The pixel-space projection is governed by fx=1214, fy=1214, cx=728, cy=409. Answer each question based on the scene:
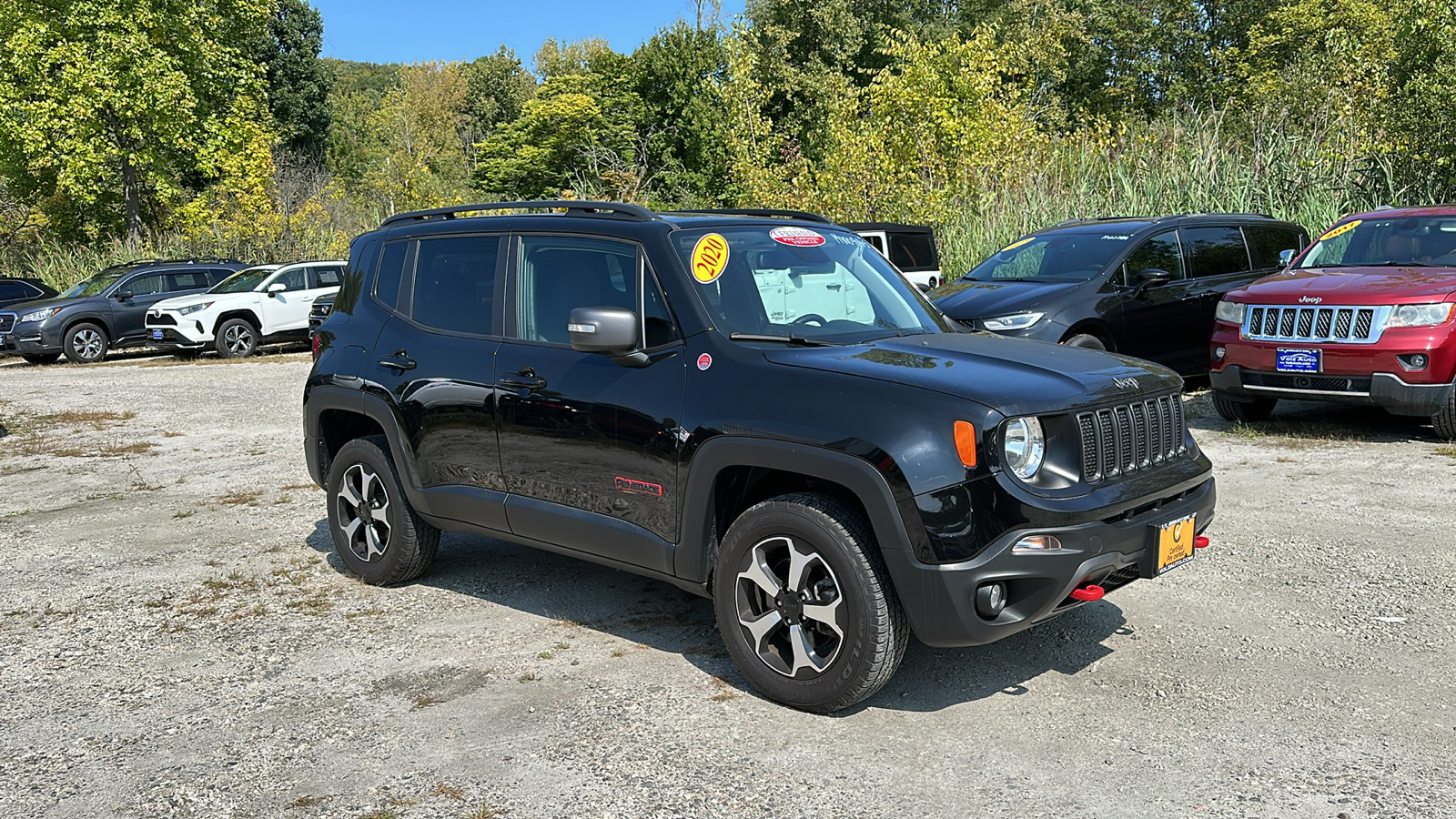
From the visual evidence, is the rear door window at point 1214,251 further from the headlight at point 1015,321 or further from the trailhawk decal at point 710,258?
the trailhawk decal at point 710,258

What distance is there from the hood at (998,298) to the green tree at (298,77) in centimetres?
4653

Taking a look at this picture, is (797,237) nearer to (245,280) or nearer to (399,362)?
(399,362)

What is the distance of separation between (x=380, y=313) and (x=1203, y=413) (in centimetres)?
786

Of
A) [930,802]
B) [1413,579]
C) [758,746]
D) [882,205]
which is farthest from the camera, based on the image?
[882,205]

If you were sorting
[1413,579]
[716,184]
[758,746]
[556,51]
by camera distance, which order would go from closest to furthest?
[758,746] < [1413,579] < [716,184] < [556,51]

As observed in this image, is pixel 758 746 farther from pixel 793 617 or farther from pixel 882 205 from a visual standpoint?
pixel 882 205

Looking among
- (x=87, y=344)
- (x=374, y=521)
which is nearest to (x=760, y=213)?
(x=374, y=521)

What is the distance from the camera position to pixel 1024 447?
4.11 metres

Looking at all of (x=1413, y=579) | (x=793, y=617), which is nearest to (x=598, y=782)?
(x=793, y=617)

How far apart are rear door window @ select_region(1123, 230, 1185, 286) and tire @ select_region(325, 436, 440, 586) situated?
7.57 meters

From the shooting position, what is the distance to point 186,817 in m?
3.70

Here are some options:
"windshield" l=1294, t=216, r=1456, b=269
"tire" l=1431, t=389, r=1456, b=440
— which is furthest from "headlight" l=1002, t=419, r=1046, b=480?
"windshield" l=1294, t=216, r=1456, b=269

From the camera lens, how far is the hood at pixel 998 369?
4156 millimetres

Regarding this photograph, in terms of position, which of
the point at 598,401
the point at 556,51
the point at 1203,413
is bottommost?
the point at 1203,413
